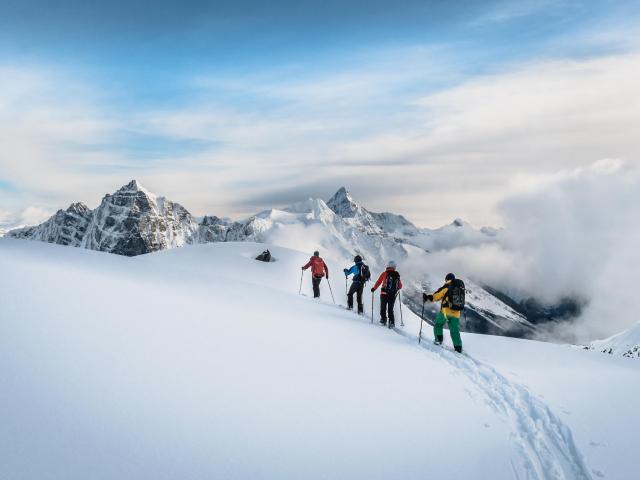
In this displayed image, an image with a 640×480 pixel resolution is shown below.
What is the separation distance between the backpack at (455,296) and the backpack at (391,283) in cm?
356

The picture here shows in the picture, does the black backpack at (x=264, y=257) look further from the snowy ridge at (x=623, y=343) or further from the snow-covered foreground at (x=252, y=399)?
the snowy ridge at (x=623, y=343)

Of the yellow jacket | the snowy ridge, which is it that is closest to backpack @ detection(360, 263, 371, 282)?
the yellow jacket

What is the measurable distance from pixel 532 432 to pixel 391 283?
9746 millimetres

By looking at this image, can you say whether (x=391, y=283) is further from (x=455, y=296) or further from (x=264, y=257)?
(x=264, y=257)

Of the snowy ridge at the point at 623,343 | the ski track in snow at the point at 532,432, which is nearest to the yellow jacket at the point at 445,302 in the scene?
the ski track in snow at the point at 532,432

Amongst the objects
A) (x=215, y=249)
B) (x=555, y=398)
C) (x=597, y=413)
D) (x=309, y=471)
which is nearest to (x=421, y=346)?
(x=555, y=398)

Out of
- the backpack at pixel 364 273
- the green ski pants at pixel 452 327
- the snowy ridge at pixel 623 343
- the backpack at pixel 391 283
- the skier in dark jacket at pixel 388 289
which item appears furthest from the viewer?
the snowy ridge at pixel 623 343

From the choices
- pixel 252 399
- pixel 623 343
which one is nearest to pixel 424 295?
pixel 252 399

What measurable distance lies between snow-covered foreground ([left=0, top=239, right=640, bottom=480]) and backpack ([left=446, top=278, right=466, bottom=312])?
2.17m

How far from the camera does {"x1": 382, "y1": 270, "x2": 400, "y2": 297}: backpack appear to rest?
651 inches

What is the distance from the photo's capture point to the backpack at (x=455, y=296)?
13.0 m

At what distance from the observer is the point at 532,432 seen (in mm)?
7062

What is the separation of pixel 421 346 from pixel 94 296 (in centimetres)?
874

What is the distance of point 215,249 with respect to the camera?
110ft
